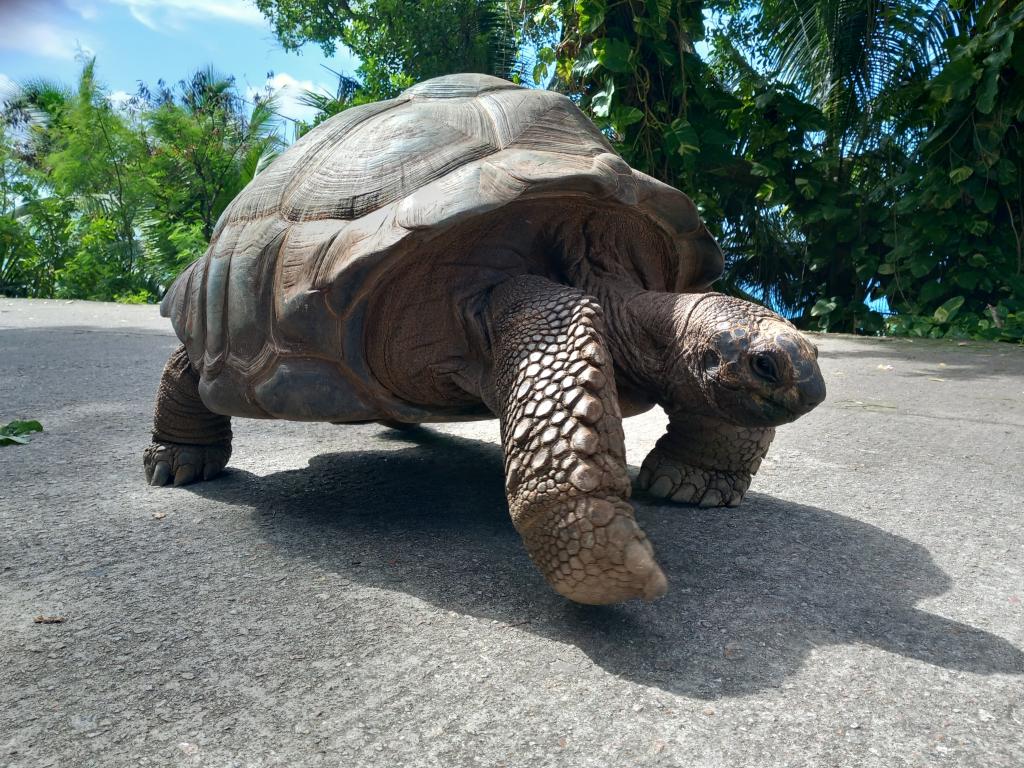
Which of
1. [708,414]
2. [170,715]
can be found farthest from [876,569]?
[170,715]

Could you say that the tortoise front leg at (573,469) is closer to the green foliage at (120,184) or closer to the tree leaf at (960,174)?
the tree leaf at (960,174)

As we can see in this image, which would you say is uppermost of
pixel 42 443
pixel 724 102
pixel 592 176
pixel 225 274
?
pixel 724 102

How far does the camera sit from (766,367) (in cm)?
184

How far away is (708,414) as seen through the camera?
2.07m

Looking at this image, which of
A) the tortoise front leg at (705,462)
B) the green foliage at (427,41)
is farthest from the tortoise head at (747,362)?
the green foliage at (427,41)

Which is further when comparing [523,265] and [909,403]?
[909,403]

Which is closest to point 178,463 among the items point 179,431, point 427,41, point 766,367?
point 179,431

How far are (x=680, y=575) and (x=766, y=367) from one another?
581mm

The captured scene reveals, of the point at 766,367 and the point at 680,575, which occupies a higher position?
the point at 766,367

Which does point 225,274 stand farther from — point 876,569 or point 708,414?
point 876,569

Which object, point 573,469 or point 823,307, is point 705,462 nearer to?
point 573,469

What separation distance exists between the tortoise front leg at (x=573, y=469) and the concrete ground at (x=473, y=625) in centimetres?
14

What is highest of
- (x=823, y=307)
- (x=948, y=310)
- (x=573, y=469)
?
(x=948, y=310)

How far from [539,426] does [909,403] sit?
3.64m
